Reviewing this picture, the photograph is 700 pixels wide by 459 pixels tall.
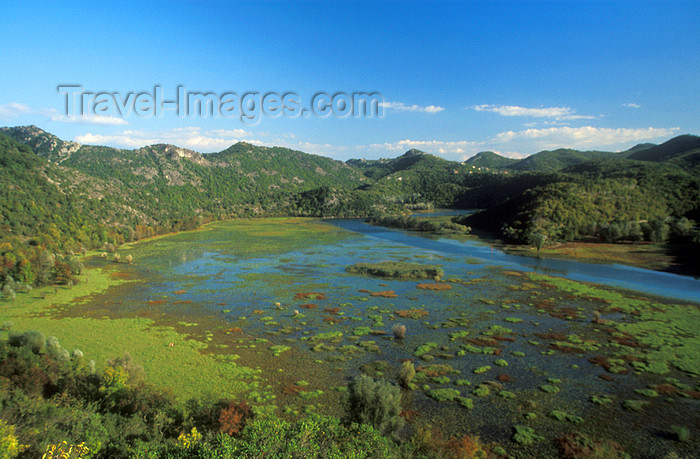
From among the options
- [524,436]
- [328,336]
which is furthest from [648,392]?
[328,336]

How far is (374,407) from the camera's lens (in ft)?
76.1

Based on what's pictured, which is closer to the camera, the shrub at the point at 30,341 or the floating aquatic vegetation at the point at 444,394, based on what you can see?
the floating aquatic vegetation at the point at 444,394

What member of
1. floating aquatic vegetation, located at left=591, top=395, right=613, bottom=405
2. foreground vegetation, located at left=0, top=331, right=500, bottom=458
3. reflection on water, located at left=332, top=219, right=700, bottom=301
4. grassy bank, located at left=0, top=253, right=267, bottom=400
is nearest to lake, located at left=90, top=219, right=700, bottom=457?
floating aquatic vegetation, located at left=591, top=395, right=613, bottom=405

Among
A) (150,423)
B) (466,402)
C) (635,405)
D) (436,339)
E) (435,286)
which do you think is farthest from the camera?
(435,286)

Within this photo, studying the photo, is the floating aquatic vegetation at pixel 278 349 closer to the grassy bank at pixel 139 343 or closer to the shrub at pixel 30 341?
the grassy bank at pixel 139 343

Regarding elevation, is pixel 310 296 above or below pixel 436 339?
below

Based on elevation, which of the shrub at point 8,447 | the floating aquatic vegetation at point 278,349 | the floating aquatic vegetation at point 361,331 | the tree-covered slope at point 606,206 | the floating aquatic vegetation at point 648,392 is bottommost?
the floating aquatic vegetation at point 278,349

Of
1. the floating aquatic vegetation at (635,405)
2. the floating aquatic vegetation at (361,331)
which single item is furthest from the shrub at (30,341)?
the floating aquatic vegetation at (635,405)

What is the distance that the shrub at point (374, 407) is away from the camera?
22984mm

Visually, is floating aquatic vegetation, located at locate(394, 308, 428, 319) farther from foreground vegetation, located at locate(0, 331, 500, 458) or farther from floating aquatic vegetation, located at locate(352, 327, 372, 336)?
foreground vegetation, located at locate(0, 331, 500, 458)

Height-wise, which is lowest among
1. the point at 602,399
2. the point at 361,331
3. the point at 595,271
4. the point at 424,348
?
the point at 361,331

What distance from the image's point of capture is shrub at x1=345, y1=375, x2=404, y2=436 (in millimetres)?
22984

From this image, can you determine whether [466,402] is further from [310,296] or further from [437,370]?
[310,296]

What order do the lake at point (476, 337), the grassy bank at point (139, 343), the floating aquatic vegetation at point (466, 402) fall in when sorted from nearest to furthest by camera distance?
the lake at point (476, 337), the floating aquatic vegetation at point (466, 402), the grassy bank at point (139, 343)
